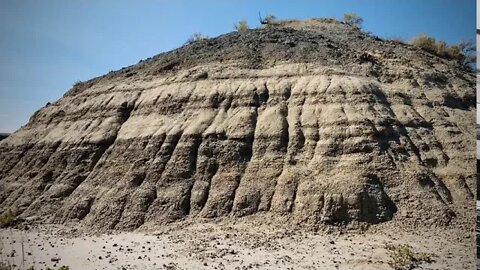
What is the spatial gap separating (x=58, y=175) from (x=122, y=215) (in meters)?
2.22

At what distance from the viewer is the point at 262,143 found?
9.28 metres

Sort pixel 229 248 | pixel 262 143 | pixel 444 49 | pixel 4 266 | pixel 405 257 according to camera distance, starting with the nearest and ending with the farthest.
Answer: pixel 4 266, pixel 405 257, pixel 229 248, pixel 262 143, pixel 444 49

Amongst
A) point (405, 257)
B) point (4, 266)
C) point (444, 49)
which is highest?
point (444, 49)

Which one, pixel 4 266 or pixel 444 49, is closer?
pixel 4 266

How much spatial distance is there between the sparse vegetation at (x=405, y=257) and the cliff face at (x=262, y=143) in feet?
3.17

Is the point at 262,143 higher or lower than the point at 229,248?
higher

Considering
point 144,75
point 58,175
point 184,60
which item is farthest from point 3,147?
point 184,60

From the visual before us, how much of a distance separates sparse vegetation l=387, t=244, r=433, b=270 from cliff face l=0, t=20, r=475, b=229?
966 millimetres

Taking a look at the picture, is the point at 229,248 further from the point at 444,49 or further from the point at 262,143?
the point at 444,49

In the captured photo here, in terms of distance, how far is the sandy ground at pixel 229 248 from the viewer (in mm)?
6160

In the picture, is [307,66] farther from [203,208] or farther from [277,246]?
[277,246]

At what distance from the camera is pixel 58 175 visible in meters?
9.98

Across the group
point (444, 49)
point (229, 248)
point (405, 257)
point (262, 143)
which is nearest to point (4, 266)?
point (229, 248)

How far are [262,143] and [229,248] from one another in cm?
273
